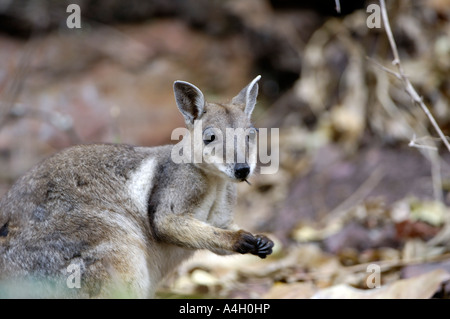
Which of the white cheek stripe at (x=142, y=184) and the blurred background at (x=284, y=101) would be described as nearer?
the white cheek stripe at (x=142, y=184)

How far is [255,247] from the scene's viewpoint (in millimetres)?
4996

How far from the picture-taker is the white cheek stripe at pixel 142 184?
547 centimetres

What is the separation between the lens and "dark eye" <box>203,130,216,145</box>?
536cm

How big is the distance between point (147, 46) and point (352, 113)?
4.44m

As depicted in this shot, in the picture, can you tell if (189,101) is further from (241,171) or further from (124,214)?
(124,214)

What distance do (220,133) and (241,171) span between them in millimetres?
499

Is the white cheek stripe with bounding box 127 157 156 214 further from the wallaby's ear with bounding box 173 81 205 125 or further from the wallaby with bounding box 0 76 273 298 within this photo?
the wallaby's ear with bounding box 173 81 205 125

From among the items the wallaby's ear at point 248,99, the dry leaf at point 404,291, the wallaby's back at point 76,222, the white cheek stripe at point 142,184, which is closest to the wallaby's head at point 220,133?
the wallaby's ear at point 248,99

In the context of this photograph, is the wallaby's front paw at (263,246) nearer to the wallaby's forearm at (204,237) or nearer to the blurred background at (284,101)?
the wallaby's forearm at (204,237)

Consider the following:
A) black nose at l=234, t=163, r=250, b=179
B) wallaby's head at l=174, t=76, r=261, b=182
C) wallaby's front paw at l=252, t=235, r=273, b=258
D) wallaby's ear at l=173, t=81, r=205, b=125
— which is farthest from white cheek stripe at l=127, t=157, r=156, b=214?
wallaby's front paw at l=252, t=235, r=273, b=258

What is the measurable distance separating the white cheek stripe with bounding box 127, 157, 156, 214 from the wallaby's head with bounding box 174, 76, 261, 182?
0.47m

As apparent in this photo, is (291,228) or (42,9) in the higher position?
(42,9)

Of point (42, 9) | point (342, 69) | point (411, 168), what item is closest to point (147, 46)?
point (42, 9)
